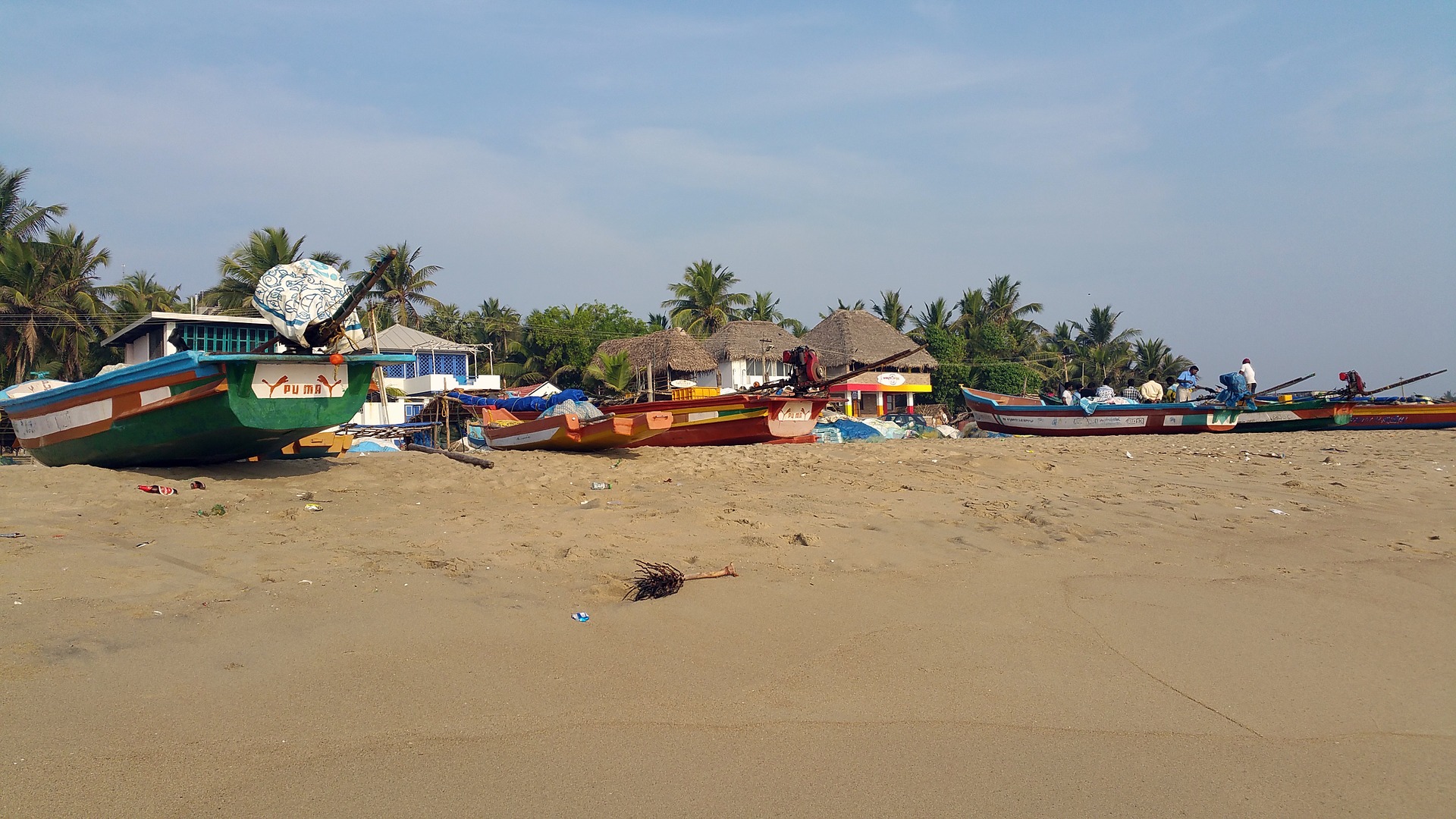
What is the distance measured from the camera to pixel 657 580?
454cm

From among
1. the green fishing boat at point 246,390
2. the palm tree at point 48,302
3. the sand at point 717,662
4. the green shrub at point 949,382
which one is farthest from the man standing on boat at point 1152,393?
the palm tree at point 48,302

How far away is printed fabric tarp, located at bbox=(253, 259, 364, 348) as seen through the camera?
8023mm

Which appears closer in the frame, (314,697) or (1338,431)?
(314,697)

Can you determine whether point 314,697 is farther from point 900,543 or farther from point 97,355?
point 97,355

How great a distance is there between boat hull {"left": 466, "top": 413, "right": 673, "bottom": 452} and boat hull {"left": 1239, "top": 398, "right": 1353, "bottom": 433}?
16272 millimetres

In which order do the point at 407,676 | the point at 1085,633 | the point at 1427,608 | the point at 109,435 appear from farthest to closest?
the point at 109,435
the point at 1427,608
the point at 1085,633
the point at 407,676

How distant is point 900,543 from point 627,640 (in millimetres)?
2642

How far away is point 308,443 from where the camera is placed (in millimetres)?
11398

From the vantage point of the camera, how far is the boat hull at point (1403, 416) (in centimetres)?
2098

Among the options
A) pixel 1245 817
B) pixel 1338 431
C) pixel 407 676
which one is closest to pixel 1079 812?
pixel 1245 817

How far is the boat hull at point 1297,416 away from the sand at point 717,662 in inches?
631

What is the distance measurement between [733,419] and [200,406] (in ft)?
30.5

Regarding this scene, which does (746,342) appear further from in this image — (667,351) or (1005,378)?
(1005,378)

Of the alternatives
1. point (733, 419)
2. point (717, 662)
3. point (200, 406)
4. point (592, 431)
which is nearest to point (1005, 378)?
point (733, 419)
